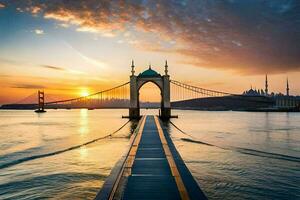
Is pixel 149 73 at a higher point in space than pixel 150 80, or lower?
higher

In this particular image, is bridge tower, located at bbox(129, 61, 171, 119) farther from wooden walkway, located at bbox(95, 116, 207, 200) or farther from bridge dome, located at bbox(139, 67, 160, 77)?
wooden walkway, located at bbox(95, 116, 207, 200)

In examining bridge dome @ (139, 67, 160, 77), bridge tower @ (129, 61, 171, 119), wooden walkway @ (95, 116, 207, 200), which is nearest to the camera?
wooden walkway @ (95, 116, 207, 200)

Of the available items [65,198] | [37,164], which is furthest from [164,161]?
[37,164]

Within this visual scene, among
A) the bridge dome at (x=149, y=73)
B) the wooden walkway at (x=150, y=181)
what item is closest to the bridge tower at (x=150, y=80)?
the bridge dome at (x=149, y=73)

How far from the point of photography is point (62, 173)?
13.2m

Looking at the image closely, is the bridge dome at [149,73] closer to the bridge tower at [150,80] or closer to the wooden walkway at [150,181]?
the bridge tower at [150,80]

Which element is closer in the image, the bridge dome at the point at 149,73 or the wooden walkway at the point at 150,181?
the wooden walkway at the point at 150,181

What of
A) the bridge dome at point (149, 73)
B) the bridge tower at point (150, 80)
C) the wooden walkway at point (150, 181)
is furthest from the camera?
the bridge dome at point (149, 73)

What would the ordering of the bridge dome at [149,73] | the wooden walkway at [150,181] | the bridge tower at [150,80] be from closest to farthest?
the wooden walkway at [150,181] → the bridge tower at [150,80] → the bridge dome at [149,73]

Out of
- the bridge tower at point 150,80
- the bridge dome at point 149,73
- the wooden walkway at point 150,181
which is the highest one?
the bridge dome at point 149,73

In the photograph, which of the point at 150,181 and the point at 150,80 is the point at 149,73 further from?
the point at 150,181

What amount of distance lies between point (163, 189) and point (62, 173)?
22.2 feet

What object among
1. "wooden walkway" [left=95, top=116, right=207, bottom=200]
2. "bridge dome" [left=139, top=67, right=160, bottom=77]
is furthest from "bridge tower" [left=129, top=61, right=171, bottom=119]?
"wooden walkway" [left=95, top=116, right=207, bottom=200]

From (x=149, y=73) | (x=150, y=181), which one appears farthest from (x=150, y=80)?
(x=150, y=181)
